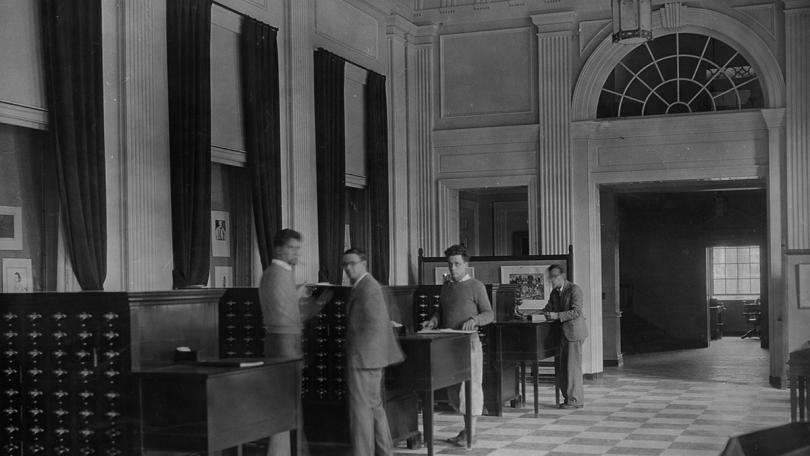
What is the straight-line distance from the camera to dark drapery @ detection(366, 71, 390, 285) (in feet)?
46.3

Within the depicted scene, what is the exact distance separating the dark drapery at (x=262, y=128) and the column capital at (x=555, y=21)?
523 cm

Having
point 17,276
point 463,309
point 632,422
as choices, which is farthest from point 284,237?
point 632,422

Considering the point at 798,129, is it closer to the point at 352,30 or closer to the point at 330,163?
the point at 352,30

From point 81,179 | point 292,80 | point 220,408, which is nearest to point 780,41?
point 292,80

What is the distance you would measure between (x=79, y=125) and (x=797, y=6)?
32.8 feet

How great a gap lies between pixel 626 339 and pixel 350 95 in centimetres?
1136

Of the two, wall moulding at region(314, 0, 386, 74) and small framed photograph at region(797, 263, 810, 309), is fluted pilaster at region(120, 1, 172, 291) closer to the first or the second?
wall moulding at region(314, 0, 386, 74)

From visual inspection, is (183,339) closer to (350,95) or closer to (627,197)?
(350,95)

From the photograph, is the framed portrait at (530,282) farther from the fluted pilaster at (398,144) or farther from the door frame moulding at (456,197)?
the fluted pilaster at (398,144)

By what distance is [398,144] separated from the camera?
49.7 feet

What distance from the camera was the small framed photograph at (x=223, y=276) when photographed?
10623 millimetres

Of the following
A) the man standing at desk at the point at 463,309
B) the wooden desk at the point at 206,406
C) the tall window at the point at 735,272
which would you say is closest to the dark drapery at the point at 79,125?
the wooden desk at the point at 206,406

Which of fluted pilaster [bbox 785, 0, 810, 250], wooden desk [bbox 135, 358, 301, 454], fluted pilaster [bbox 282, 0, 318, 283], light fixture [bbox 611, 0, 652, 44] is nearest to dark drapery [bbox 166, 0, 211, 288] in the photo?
fluted pilaster [bbox 282, 0, 318, 283]

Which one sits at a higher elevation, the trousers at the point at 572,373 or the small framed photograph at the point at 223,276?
the small framed photograph at the point at 223,276
